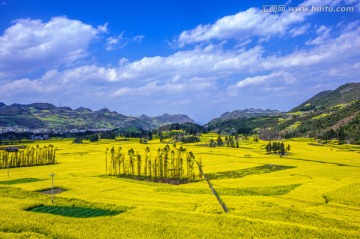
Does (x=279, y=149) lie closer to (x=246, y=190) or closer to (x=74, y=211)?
(x=246, y=190)

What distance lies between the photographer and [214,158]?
5846 inches

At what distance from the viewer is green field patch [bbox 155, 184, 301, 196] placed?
73625 millimetres

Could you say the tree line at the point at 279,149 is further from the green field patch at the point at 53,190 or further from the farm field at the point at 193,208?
the green field patch at the point at 53,190

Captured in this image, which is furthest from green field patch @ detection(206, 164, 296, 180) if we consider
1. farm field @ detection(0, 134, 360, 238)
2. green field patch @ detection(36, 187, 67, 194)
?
green field patch @ detection(36, 187, 67, 194)

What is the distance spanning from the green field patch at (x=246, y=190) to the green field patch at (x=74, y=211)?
25.4 m

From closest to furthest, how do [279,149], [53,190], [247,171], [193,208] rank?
[193,208]
[53,190]
[247,171]
[279,149]

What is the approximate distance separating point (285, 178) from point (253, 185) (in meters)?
15.3

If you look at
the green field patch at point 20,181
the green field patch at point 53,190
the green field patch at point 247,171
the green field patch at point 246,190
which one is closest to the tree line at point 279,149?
the green field patch at point 247,171

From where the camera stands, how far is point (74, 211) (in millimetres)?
57094

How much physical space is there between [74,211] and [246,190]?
38.6 metres

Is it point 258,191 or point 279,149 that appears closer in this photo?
point 258,191

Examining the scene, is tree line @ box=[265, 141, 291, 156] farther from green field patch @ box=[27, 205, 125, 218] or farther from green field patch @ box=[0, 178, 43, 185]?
green field patch @ box=[27, 205, 125, 218]

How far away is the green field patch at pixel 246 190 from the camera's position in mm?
73625

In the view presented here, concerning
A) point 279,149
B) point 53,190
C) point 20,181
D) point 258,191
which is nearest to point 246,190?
point 258,191
